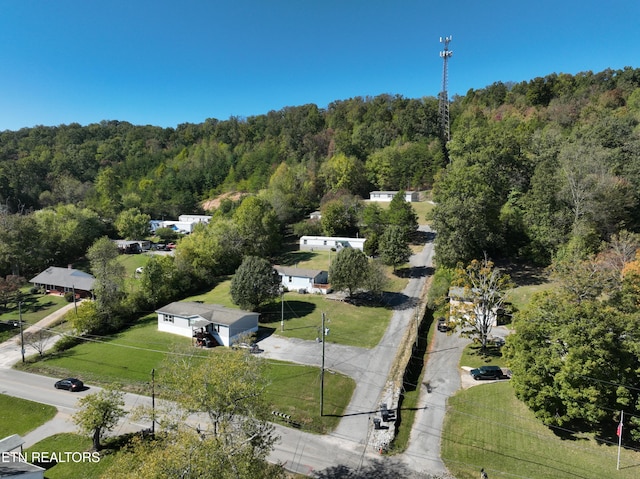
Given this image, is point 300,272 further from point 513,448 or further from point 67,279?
point 513,448

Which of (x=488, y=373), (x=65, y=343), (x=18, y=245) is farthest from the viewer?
(x=18, y=245)

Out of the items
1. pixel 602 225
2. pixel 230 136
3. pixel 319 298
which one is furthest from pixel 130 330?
pixel 230 136

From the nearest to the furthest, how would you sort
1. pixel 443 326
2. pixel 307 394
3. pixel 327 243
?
1. pixel 307 394
2. pixel 443 326
3. pixel 327 243

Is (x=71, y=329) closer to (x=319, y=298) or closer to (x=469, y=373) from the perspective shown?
(x=319, y=298)

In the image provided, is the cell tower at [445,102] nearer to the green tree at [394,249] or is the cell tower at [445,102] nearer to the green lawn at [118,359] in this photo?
the green tree at [394,249]

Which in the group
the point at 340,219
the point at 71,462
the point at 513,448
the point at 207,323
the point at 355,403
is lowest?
the point at 71,462

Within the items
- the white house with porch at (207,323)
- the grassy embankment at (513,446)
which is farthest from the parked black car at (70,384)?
the grassy embankment at (513,446)

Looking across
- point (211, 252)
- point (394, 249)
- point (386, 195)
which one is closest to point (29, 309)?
point (211, 252)
